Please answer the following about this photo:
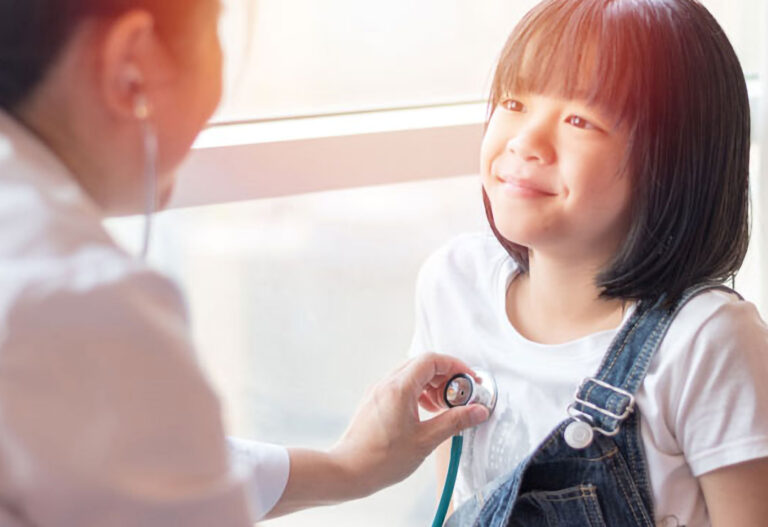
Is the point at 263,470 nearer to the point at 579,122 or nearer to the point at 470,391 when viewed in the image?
the point at 470,391

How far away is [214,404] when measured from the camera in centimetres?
63

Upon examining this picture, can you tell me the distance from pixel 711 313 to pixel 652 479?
163 millimetres

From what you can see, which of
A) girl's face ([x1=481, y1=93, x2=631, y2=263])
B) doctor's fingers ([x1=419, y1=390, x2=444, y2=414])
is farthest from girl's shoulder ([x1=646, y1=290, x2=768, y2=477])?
doctor's fingers ([x1=419, y1=390, x2=444, y2=414])

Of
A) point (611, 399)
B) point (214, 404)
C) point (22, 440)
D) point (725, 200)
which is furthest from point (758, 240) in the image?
point (22, 440)

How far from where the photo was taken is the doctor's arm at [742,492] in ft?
3.16

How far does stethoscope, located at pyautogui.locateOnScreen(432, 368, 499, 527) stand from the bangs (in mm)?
293

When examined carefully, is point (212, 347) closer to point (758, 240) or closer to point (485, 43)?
point (485, 43)

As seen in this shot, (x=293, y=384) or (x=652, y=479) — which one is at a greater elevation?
(x=652, y=479)

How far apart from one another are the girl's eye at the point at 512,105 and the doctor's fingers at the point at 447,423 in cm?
30

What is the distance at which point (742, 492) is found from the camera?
0.97 meters

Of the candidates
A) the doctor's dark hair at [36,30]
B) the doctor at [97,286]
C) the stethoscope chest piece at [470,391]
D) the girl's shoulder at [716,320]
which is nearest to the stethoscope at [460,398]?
the stethoscope chest piece at [470,391]

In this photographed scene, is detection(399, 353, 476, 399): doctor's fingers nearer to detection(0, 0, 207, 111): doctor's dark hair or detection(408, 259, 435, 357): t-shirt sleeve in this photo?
detection(408, 259, 435, 357): t-shirt sleeve

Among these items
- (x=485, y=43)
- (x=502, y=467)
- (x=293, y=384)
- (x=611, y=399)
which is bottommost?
(x=293, y=384)

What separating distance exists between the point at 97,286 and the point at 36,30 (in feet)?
0.53
